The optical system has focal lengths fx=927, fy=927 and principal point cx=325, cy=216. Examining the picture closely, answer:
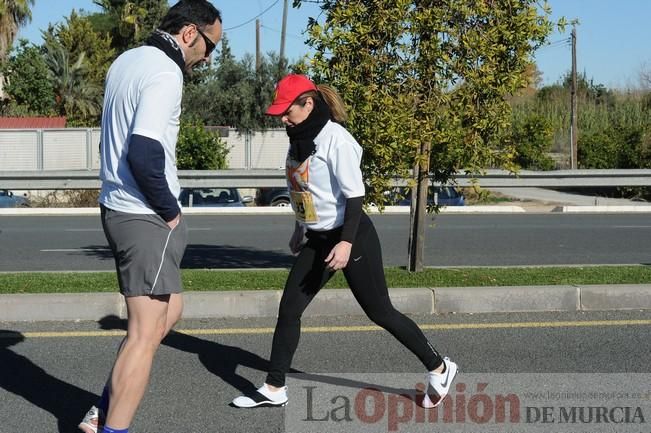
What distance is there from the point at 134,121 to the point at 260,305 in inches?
138

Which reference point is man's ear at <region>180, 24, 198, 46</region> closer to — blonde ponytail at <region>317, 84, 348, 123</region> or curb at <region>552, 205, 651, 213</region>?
blonde ponytail at <region>317, 84, 348, 123</region>

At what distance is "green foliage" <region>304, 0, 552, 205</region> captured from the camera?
776cm

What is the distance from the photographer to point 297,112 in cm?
483

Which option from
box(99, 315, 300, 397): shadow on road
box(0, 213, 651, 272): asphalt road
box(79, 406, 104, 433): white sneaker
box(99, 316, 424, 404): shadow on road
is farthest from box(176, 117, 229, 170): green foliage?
box(79, 406, 104, 433): white sneaker

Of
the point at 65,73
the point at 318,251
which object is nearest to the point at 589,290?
the point at 318,251

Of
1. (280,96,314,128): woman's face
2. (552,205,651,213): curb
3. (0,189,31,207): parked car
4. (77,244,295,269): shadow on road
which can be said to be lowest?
(77,244,295,269): shadow on road

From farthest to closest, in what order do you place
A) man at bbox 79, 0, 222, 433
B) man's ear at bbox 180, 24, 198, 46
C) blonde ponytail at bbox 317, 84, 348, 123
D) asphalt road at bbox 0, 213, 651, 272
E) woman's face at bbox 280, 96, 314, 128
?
asphalt road at bbox 0, 213, 651, 272, blonde ponytail at bbox 317, 84, 348, 123, woman's face at bbox 280, 96, 314, 128, man's ear at bbox 180, 24, 198, 46, man at bbox 79, 0, 222, 433

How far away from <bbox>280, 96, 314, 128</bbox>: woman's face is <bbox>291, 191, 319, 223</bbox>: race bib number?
369mm

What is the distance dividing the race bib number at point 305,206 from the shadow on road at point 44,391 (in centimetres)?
154

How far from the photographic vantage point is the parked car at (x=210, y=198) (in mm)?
20984

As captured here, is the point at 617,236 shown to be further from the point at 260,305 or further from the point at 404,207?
the point at 260,305

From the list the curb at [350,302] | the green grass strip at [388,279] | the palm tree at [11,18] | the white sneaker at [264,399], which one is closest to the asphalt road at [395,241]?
the green grass strip at [388,279]

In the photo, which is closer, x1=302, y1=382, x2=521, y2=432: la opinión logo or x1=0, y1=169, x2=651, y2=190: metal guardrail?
A: x1=302, y1=382, x2=521, y2=432: la opinión logo

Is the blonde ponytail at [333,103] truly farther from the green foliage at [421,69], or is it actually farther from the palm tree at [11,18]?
the palm tree at [11,18]
